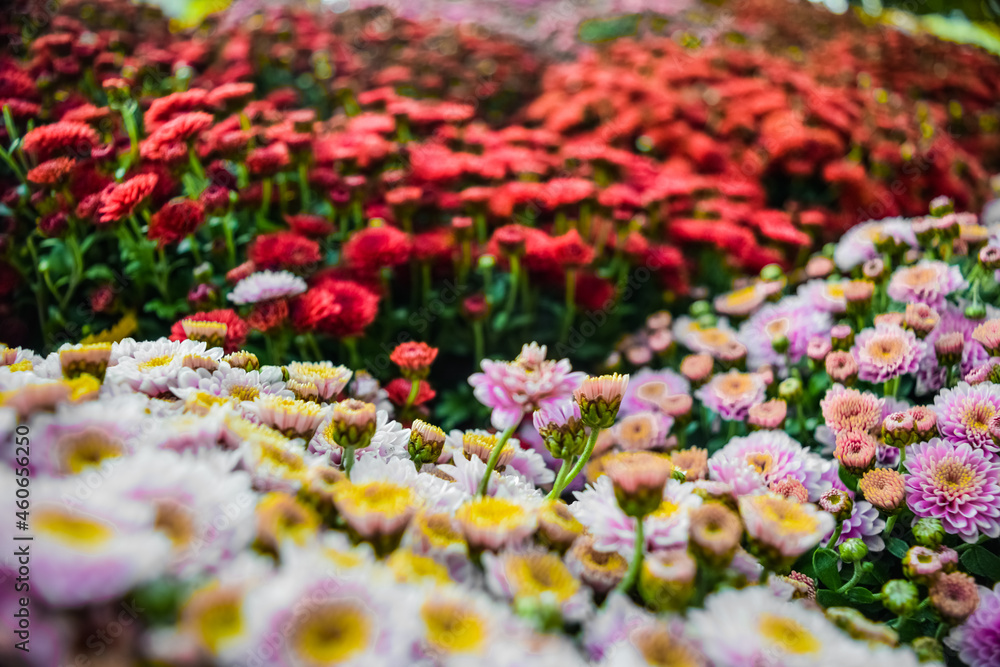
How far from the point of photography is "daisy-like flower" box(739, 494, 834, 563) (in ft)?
2.42

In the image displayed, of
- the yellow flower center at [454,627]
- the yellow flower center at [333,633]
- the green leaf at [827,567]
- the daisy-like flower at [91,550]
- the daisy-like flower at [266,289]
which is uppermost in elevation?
the daisy-like flower at [91,550]

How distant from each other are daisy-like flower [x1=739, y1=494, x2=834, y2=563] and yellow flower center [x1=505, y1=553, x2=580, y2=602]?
24cm

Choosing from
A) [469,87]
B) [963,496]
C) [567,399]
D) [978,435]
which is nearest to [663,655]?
[567,399]

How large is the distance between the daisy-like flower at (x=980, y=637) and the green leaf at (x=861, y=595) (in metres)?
0.16

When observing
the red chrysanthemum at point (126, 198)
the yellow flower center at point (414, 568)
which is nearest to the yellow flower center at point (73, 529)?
the yellow flower center at point (414, 568)

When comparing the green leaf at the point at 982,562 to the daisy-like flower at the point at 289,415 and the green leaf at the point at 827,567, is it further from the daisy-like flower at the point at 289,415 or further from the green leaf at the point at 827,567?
the daisy-like flower at the point at 289,415

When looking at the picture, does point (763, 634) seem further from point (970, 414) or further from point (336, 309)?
point (336, 309)

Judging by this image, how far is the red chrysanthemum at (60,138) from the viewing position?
1.61 m

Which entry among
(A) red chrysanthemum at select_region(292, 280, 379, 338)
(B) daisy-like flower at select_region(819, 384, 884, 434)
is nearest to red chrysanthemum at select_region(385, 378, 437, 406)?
(A) red chrysanthemum at select_region(292, 280, 379, 338)

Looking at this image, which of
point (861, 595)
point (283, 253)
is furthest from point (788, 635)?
point (283, 253)

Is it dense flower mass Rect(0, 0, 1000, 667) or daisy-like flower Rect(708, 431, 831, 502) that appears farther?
daisy-like flower Rect(708, 431, 831, 502)

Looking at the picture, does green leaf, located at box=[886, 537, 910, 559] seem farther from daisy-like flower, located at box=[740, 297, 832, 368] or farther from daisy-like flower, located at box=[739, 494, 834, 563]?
daisy-like flower, located at box=[740, 297, 832, 368]

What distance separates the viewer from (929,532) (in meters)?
1.03

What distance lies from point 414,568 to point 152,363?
0.61 meters
